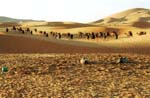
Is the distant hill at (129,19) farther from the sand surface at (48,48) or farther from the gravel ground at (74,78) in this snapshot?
the gravel ground at (74,78)

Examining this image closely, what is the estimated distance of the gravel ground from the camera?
1427 centimetres

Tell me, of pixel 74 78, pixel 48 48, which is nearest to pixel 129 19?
pixel 48 48

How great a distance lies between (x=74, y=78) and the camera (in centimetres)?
1675

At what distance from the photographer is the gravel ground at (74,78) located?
1427 centimetres

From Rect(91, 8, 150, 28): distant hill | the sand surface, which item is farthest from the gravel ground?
Rect(91, 8, 150, 28): distant hill

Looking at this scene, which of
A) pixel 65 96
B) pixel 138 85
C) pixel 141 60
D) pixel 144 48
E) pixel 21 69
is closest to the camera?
pixel 65 96

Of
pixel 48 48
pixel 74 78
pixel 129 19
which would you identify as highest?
pixel 74 78

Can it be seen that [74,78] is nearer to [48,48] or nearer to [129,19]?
[48,48]

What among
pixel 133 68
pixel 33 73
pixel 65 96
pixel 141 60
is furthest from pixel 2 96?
pixel 141 60

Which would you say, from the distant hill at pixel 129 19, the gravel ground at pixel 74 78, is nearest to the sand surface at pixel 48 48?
the gravel ground at pixel 74 78

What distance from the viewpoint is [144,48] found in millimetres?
32000

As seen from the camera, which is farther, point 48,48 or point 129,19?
point 129,19

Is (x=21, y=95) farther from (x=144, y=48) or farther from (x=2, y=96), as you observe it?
(x=144, y=48)

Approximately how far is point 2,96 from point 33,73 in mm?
3927
